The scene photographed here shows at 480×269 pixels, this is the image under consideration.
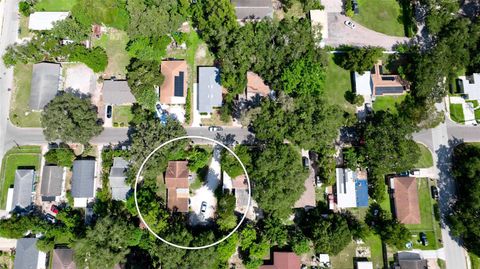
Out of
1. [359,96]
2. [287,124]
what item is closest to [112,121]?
[287,124]

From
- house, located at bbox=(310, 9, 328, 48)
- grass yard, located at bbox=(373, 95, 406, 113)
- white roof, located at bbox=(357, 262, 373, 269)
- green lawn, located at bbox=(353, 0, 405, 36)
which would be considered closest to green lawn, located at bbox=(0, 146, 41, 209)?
house, located at bbox=(310, 9, 328, 48)

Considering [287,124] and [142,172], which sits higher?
[287,124]

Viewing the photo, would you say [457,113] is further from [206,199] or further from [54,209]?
[54,209]

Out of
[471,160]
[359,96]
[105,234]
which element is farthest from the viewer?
[359,96]

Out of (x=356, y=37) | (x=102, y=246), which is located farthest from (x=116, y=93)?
(x=356, y=37)

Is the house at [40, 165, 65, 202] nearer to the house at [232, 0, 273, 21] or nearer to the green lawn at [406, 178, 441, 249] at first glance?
the house at [232, 0, 273, 21]

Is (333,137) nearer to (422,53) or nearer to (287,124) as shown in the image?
(287,124)
